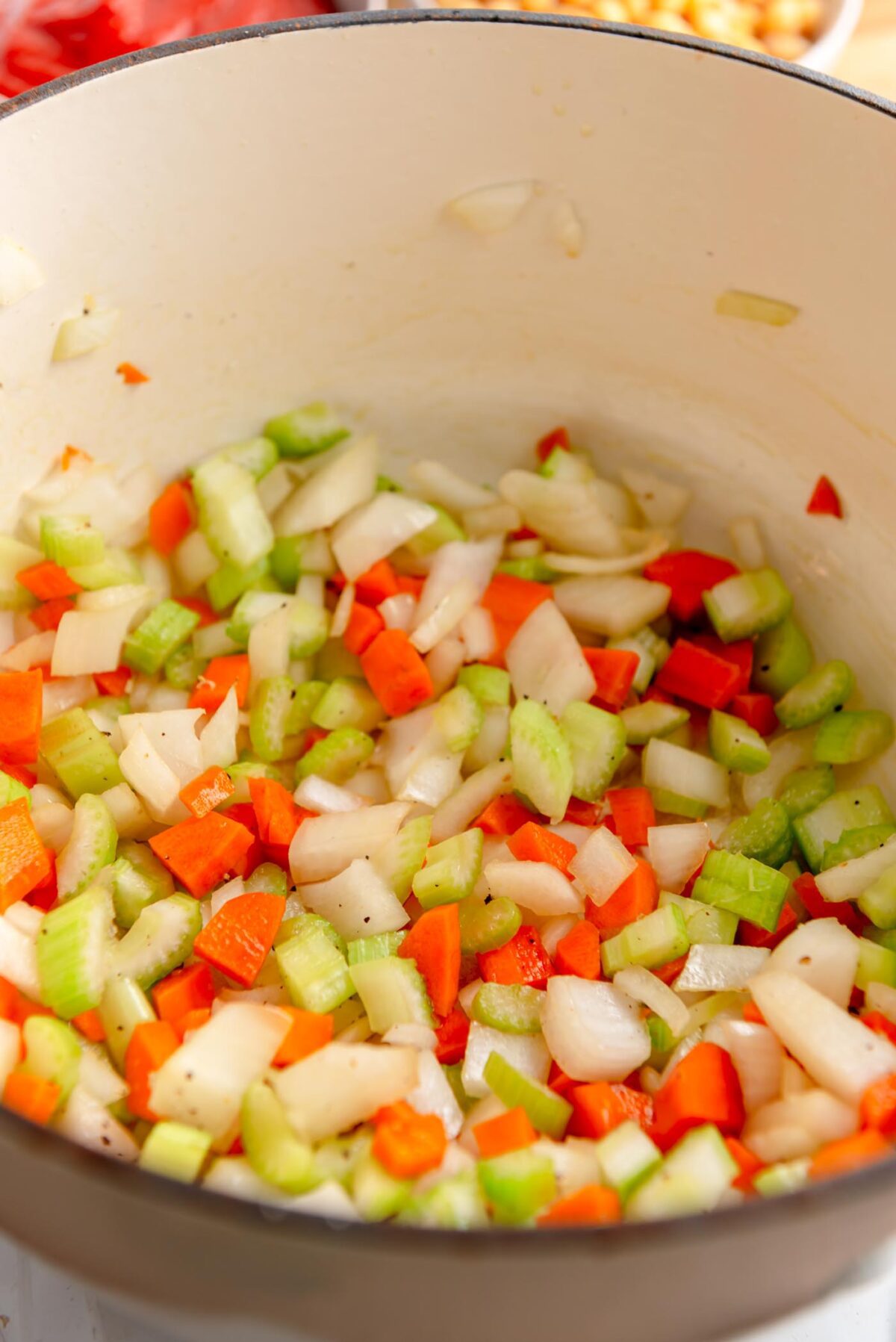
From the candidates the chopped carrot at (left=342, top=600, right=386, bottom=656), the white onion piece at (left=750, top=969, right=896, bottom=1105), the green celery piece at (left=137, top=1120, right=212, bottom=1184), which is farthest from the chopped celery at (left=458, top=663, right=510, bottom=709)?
the green celery piece at (left=137, top=1120, right=212, bottom=1184)

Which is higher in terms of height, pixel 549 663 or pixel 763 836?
pixel 549 663

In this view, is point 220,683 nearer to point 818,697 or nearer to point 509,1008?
point 509,1008

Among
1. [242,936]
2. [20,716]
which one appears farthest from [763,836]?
[20,716]

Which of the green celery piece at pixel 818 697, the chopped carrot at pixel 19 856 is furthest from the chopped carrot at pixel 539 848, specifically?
the chopped carrot at pixel 19 856

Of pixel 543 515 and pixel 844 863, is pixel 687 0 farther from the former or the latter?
pixel 844 863

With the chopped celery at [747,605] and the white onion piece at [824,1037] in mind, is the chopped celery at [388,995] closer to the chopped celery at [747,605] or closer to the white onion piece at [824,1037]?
the white onion piece at [824,1037]

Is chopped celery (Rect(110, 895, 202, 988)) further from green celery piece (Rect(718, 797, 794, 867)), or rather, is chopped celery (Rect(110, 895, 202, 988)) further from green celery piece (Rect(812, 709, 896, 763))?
green celery piece (Rect(812, 709, 896, 763))
